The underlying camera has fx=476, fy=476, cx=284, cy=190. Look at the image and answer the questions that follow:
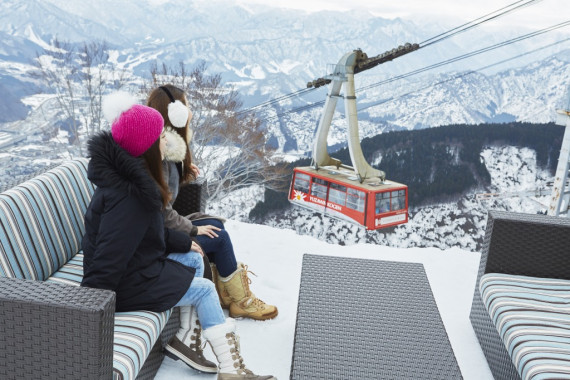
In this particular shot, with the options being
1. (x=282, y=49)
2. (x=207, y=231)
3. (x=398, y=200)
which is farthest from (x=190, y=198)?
(x=282, y=49)

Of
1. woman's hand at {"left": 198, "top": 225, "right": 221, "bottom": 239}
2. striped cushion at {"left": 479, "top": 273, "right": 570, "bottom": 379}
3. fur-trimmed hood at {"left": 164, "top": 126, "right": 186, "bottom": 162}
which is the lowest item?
striped cushion at {"left": 479, "top": 273, "right": 570, "bottom": 379}

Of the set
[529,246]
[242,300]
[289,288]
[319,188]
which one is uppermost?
[529,246]

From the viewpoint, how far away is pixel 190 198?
85.5 inches

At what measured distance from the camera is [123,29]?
129m

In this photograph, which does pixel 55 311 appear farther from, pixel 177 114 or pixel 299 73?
pixel 299 73

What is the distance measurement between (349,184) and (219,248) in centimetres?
514

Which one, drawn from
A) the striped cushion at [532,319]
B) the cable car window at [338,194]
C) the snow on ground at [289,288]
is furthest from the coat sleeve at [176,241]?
the cable car window at [338,194]

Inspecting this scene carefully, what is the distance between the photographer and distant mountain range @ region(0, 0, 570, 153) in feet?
264

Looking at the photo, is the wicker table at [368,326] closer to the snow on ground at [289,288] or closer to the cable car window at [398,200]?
the snow on ground at [289,288]

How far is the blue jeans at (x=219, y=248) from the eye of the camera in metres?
1.86

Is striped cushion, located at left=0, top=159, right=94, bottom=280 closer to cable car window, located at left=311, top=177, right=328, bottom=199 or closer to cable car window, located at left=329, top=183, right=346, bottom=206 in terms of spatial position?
cable car window, located at left=329, top=183, right=346, bottom=206

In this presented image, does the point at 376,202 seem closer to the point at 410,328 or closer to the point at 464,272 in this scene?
the point at 464,272

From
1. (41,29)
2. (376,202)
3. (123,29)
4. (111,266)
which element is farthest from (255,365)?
(123,29)

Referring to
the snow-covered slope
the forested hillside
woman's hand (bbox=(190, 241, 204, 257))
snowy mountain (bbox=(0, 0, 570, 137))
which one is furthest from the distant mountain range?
woman's hand (bbox=(190, 241, 204, 257))
